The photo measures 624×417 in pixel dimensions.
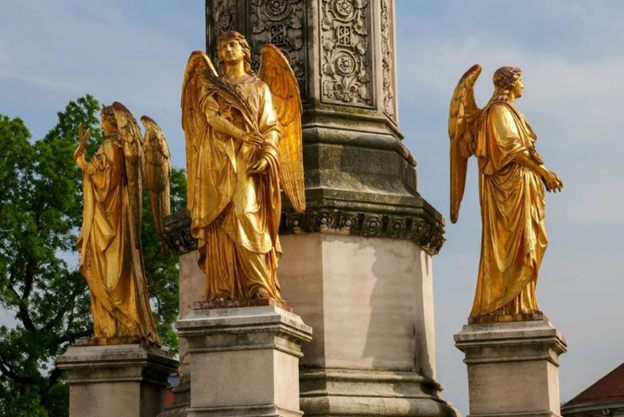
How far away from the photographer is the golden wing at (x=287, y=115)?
1441 cm

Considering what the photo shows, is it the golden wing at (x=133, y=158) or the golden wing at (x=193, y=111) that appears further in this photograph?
the golden wing at (x=133, y=158)

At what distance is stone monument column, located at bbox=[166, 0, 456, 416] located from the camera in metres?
14.9

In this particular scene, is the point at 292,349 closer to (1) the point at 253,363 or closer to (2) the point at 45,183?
(1) the point at 253,363

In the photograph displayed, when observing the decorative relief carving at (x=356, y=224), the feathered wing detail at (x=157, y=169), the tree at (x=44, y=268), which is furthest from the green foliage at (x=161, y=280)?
the decorative relief carving at (x=356, y=224)

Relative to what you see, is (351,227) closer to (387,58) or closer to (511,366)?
(511,366)

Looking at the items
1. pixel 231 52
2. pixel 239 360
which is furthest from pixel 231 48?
pixel 239 360

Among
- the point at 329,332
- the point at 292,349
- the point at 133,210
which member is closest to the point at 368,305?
the point at 329,332

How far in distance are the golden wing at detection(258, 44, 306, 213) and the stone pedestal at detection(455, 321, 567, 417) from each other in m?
2.13

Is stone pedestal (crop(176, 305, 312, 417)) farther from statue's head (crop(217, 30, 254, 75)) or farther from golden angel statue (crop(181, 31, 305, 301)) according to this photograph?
statue's head (crop(217, 30, 254, 75))

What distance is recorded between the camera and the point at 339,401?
14.5 metres

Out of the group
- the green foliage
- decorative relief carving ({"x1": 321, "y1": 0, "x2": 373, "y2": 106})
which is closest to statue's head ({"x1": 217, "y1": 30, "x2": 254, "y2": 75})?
decorative relief carving ({"x1": 321, "y1": 0, "x2": 373, "y2": 106})

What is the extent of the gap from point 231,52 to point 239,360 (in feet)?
9.72

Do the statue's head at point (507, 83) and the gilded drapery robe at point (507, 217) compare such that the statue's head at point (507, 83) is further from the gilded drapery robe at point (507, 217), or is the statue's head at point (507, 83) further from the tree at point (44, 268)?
the tree at point (44, 268)

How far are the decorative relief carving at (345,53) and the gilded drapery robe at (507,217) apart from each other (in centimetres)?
150
